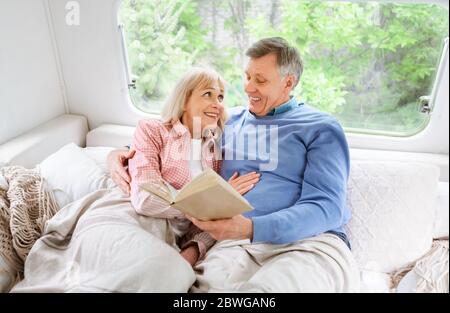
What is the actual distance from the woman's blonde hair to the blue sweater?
5.4 inches

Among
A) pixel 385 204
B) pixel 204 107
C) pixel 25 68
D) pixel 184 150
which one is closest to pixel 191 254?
pixel 184 150

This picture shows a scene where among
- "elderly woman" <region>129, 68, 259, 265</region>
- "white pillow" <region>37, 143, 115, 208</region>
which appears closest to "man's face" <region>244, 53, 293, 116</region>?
"elderly woman" <region>129, 68, 259, 265</region>

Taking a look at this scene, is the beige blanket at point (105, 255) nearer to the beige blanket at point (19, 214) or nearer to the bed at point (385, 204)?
the beige blanket at point (19, 214)

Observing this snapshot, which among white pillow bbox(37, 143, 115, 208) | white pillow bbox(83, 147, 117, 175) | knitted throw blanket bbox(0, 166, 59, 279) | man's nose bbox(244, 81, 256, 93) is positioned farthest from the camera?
white pillow bbox(83, 147, 117, 175)

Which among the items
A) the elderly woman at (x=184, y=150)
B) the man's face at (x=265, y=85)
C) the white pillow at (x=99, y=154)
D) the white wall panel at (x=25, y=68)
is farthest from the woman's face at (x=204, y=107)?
the white wall panel at (x=25, y=68)

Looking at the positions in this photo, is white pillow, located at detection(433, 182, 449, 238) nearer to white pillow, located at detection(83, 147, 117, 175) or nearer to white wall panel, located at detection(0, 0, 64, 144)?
white pillow, located at detection(83, 147, 117, 175)

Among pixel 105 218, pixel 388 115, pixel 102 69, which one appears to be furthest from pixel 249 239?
pixel 102 69

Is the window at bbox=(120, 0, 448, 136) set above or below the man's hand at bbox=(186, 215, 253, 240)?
above

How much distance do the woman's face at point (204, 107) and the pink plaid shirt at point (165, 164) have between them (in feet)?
0.11

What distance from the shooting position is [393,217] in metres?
1.30

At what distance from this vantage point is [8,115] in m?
1.49

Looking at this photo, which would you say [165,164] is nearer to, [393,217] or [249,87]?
[249,87]

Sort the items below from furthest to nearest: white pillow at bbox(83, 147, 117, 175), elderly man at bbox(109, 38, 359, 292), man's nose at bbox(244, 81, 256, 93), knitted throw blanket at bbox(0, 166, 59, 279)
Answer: white pillow at bbox(83, 147, 117, 175), man's nose at bbox(244, 81, 256, 93), knitted throw blanket at bbox(0, 166, 59, 279), elderly man at bbox(109, 38, 359, 292)

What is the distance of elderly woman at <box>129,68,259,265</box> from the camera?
1.20m
